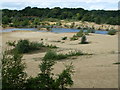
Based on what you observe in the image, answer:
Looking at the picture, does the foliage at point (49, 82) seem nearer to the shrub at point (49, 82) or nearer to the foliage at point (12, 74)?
the shrub at point (49, 82)

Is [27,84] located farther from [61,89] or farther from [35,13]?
[35,13]

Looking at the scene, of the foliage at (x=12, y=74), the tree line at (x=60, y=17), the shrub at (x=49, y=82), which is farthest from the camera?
the tree line at (x=60, y=17)

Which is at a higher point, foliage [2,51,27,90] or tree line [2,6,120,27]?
tree line [2,6,120,27]

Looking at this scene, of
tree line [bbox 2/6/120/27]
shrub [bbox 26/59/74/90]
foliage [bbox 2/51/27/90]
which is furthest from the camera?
tree line [bbox 2/6/120/27]

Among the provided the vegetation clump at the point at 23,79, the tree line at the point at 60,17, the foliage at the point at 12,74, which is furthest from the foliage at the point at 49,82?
the tree line at the point at 60,17

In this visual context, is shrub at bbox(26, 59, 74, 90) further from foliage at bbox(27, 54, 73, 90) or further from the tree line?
the tree line

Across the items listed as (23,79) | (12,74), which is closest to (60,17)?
(23,79)

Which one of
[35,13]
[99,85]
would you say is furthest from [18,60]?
[35,13]

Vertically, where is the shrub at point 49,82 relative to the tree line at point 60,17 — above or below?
below

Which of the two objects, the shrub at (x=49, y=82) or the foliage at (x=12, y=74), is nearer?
the foliage at (x=12, y=74)

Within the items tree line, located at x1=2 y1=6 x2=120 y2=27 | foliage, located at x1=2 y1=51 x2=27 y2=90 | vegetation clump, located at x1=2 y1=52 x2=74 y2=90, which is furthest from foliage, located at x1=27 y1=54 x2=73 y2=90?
tree line, located at x1=2 y1=6 x2=120 y2=27

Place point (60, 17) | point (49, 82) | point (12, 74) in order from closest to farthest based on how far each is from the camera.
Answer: point (12, 74) → point (49, 82) → point (60, 17)

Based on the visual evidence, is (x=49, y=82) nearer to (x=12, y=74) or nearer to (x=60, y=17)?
(x=12, y=74)

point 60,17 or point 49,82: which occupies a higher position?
point 60,17
